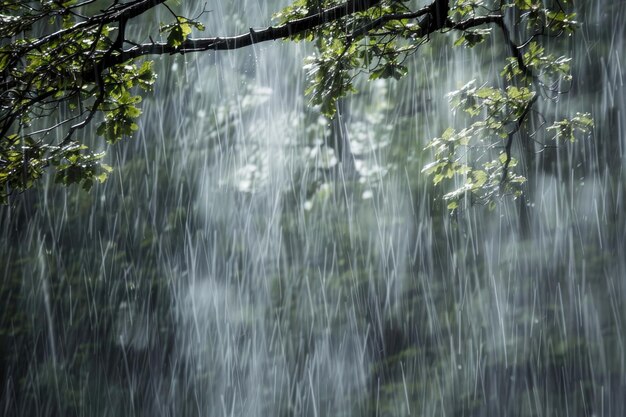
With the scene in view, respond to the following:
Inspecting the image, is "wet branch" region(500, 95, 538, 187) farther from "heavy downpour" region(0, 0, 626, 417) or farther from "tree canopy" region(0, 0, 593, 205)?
"heavy downpour" region(0, 0, 626, 417)

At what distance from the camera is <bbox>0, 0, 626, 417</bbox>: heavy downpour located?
30.5 ft

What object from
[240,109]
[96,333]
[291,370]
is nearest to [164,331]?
[96,333]

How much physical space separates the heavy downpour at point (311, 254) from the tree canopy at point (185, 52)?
3.86 m

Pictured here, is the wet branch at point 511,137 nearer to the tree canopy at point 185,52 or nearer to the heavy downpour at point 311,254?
the tree canopy at point 185,52

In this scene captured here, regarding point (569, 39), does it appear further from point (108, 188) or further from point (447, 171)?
point (108, 188)

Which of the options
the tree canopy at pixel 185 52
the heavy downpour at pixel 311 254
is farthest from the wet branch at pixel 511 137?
the heavy downpour at pixel 311 254

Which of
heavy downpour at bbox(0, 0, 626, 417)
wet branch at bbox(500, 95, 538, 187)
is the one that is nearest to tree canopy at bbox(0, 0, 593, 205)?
wet branch at bbox(500, 95, 538, 187)

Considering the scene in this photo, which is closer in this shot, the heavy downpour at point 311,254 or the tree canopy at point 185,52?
the tree canopy at point 185,52

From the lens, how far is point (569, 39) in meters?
8.59

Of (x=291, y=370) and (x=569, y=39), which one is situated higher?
(x=569, y=39)

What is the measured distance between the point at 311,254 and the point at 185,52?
8550 millimetres

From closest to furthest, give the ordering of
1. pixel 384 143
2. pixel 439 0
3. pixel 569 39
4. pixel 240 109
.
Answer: pixel 439 0
pixel 569 39
pixel 384 143
pixel 240 109

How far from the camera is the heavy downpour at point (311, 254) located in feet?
30.5

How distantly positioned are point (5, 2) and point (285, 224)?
857cm
